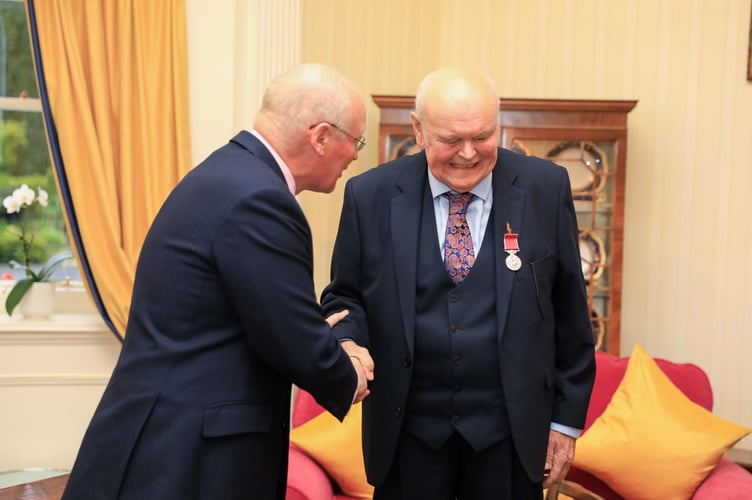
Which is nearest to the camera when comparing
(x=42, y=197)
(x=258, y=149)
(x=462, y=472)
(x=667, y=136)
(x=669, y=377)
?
(x=258, y=149)

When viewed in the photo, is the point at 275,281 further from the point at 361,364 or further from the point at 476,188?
the point at 476,188

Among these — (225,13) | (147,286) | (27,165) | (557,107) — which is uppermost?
(225,13)

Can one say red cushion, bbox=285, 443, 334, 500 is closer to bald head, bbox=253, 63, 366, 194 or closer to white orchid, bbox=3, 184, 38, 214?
bald head, bbox=253, 63, 366, 194

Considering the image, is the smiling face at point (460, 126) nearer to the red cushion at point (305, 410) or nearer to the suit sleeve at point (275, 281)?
the suit sleeve at point (275, 281)

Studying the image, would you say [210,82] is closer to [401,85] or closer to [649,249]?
[401,85]

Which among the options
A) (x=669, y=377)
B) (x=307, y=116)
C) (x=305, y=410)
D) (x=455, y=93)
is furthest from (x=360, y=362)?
(x=669, y=377)

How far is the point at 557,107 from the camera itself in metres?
4.07

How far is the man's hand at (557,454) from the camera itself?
2137mm

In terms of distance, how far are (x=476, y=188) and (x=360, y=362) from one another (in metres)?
0.53

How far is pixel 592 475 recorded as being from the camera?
3303 mm

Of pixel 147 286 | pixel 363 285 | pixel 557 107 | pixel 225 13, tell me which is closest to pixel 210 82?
pixel 225 13

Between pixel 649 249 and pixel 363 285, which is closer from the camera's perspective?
pixel 363 285

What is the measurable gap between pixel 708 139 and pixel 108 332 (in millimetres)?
3168

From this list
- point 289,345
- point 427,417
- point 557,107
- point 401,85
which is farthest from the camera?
point 401,85
